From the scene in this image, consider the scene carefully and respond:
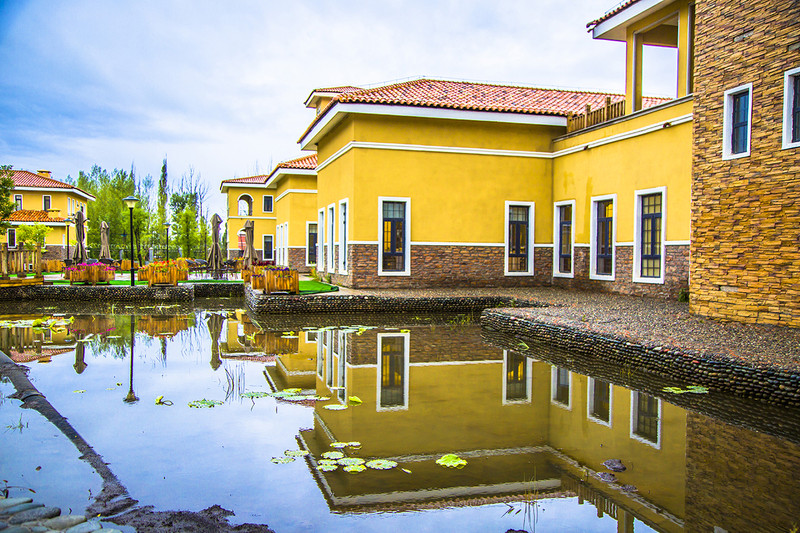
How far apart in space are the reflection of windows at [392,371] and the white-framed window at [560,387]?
171 centimetres

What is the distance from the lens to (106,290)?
18.4 m

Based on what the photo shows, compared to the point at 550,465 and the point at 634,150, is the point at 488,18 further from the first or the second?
the point at 550,465

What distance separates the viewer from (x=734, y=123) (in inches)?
408

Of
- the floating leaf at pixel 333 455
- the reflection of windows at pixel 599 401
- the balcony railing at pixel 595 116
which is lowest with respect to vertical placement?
the reflection of windows at pixel 599 401

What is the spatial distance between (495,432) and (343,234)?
45.7 feet

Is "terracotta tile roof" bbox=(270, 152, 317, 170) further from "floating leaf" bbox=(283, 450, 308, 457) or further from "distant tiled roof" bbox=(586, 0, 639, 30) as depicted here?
"floating leaf" bbox=(283, 450, 308, 457)

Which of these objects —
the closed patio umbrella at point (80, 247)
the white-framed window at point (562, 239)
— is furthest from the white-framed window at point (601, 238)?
the closed patio umbrella at point (80, 247)

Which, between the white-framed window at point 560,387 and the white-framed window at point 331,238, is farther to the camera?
the white-framed window at point 331,238

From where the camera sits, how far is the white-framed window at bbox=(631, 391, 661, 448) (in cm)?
542

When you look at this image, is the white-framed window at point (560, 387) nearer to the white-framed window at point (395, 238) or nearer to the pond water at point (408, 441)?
the pond water at point (408, 441)

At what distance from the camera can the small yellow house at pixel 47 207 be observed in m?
41.8

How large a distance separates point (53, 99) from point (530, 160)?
35.2 metres

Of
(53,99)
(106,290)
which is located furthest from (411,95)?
(53,99)

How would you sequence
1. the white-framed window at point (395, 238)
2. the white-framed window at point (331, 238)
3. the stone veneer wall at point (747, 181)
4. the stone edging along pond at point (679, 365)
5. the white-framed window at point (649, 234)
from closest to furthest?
the stone edging along pond at point (679, 365), the stone veneer wall at point (747, 181), the white-framed window at point (649, 234), the white-framed window at point (395, 238), the white-framed window at point (331, 238)
